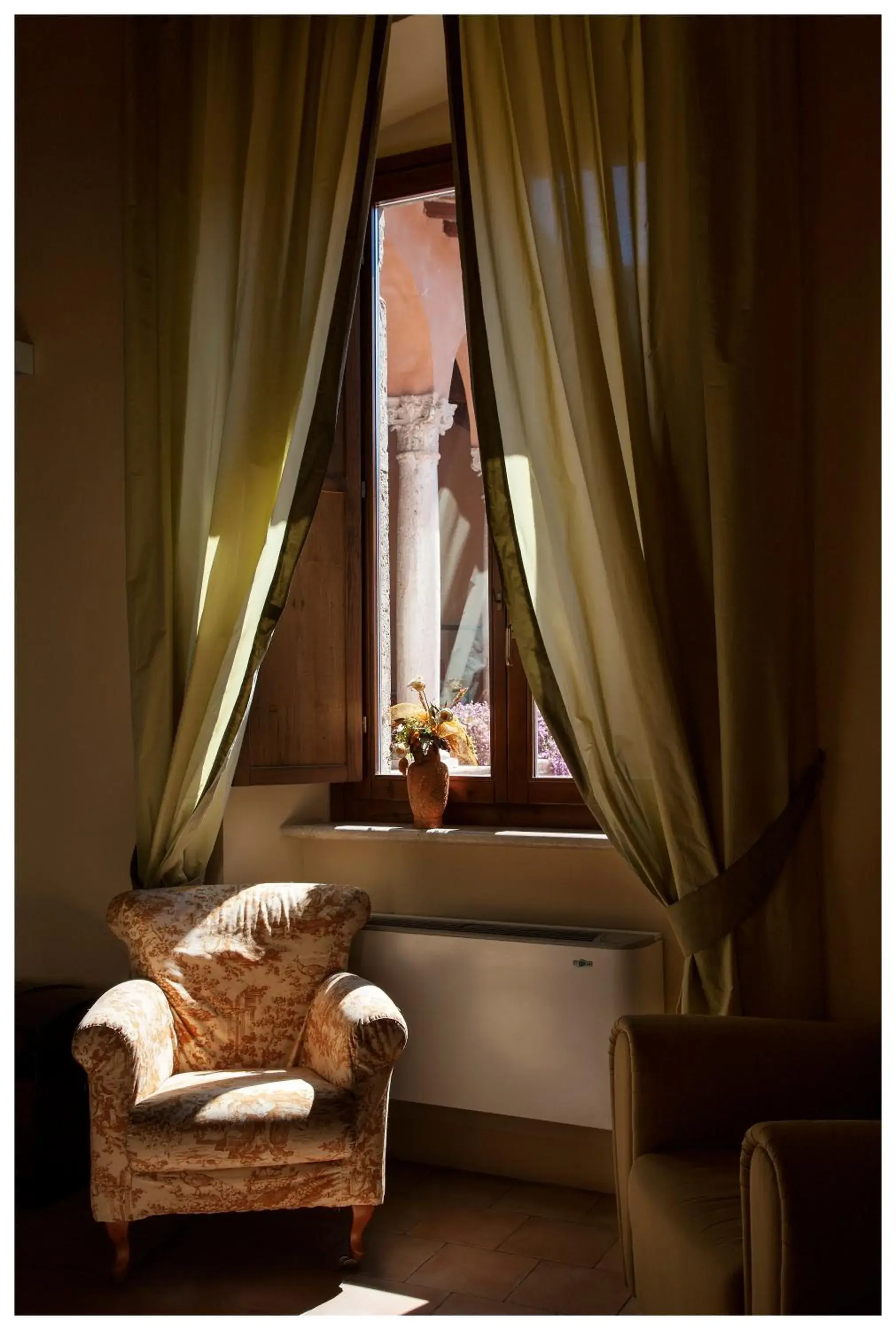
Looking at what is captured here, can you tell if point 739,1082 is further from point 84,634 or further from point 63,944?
point 84,634

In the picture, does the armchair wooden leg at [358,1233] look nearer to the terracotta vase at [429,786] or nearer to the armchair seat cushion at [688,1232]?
the armchair seat cushion at [688,1232]

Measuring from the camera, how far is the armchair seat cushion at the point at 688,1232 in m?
1.73

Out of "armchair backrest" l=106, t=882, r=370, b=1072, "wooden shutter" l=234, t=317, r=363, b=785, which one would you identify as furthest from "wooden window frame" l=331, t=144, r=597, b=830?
"armchair backrest" l=106, t=882, r=370, b=1072

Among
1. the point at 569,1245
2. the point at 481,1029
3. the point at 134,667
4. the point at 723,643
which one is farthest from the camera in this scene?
the point at 134,667

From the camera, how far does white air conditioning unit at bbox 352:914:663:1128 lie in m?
2.94

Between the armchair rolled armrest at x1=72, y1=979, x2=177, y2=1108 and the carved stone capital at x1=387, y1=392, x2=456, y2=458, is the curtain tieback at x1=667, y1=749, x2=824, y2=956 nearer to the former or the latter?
the armchair rolled armrest at x1=72, y1=979, x2=177, y2=1108

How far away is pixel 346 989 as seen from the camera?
287 cm

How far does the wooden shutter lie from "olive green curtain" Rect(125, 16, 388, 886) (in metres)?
0.18

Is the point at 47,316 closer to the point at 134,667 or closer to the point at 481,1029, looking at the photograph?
the point at 134,667

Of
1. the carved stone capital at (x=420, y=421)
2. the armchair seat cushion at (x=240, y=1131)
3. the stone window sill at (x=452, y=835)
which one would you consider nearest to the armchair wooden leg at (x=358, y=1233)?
the armchair seat cushion at (x=240, y=1131)

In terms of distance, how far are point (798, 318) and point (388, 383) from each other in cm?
160

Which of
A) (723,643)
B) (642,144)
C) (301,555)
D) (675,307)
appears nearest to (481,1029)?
(723,643)

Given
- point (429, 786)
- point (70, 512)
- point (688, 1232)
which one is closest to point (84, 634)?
point (70, 512)
